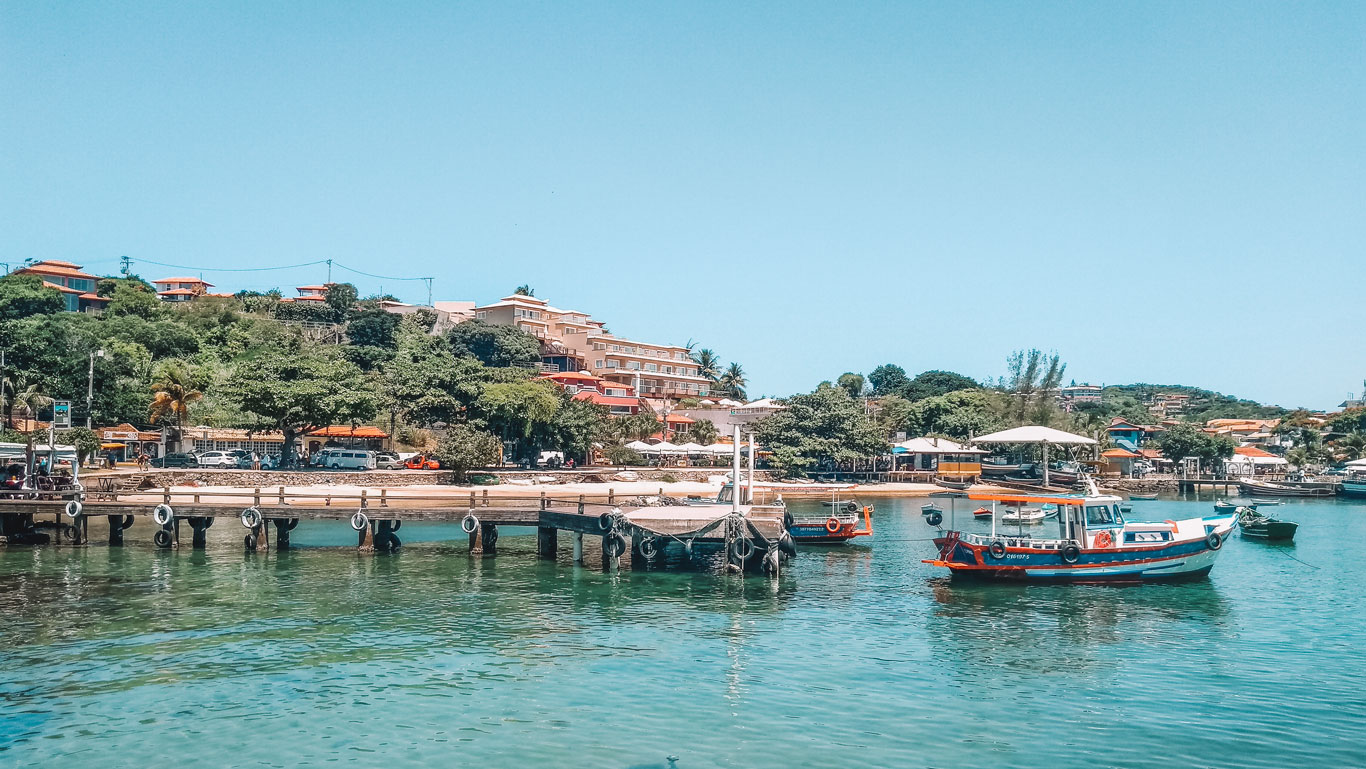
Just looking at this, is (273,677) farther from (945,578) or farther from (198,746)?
(945,578)

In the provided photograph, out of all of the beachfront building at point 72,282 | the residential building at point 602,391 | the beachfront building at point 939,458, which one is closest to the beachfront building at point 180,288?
the beachfront building at point 72,282

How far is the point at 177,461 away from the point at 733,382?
9721cm

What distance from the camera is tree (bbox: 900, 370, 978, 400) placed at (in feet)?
521

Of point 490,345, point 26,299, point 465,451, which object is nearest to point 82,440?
point 465,451

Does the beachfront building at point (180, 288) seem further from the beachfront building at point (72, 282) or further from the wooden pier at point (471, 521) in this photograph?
the wooden pier at point (471, 521)

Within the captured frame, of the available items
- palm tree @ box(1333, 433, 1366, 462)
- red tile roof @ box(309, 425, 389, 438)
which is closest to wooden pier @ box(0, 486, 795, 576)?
red tile roof @ box(309, 425, 389, 438)

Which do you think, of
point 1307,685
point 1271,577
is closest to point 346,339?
point 1271,577

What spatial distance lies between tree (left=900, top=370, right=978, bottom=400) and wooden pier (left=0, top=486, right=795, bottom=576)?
11897cm

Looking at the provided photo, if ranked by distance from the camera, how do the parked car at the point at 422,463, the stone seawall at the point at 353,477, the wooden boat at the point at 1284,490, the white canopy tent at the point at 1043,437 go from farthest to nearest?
1. the wooden boat at the point at 1284,490
2. the parked car at the point at 422,463
3. the stone seawall at the point at 353,477
4. the white canopy tent at the point at 1043,437

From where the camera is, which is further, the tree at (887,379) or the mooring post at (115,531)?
the tree at (887,379)

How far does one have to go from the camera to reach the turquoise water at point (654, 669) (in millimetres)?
18781

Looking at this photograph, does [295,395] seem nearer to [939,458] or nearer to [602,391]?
[602,391]

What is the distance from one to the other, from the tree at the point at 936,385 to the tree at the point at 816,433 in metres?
64.2

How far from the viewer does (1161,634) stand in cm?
2939
